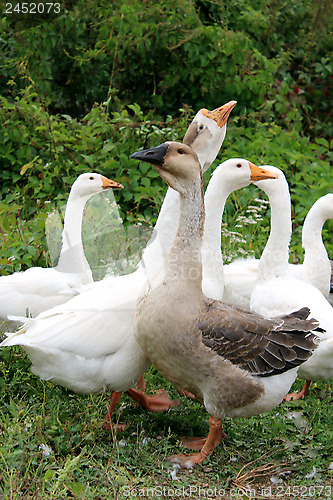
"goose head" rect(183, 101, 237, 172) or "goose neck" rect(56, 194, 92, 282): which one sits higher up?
"goose head" rect(183, 101, 237, 172)

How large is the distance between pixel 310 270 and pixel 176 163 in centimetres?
215

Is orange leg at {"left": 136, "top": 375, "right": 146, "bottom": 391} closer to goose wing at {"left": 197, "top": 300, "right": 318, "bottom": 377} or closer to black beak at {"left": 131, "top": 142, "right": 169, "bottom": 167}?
goose wing at {"left": 197, "top": 300, "right": 318, "bottom": 377}

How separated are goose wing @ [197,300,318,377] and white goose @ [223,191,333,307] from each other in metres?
1.31

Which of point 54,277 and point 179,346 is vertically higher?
point 179,346

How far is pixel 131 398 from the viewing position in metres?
4.33

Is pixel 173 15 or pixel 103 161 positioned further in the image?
pixel 173 15

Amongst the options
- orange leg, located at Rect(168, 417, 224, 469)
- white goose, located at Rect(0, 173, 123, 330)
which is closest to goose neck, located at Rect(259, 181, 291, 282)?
white goose, located at Rect(0, 173, 123, 330)

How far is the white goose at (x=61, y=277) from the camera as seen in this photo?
177 inches

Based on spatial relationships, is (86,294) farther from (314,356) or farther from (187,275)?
(314,356)

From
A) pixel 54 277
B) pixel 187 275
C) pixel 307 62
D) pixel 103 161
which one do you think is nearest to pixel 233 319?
pixel 187 275

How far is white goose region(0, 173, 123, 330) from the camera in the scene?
4.50m

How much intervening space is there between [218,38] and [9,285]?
177 inches

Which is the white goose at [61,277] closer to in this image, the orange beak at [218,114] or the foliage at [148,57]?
the orange beak at [218,114]

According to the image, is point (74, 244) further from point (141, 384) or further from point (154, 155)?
point (154, 155)
